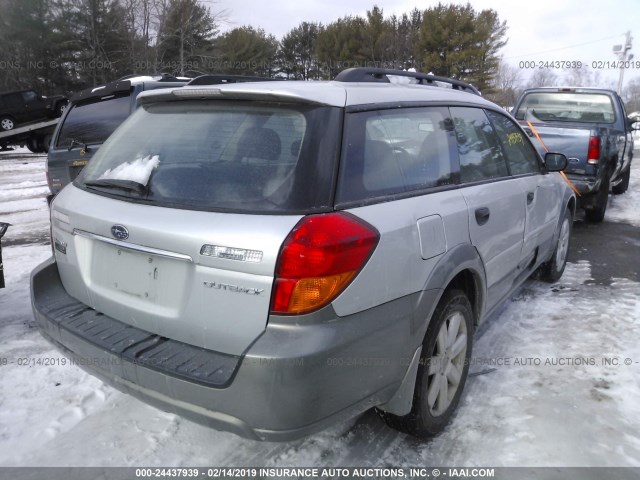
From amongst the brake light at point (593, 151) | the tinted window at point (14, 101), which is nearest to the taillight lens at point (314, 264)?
the brake light at point (593, 151)

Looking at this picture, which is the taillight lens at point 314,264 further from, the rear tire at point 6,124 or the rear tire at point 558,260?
the rear tire at point 6,124

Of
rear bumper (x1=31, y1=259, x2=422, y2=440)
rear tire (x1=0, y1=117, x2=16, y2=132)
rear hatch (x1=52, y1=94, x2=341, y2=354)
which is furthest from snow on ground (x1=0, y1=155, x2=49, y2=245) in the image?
rear bumper (x1=31, y1=259, x2=422, y2=440)

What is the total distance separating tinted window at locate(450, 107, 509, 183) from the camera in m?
2.89

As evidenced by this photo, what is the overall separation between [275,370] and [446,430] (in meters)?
1.36

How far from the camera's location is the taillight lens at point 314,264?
5.96ft

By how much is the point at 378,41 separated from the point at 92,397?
3699cm

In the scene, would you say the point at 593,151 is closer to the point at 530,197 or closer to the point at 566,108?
the point at 566,108

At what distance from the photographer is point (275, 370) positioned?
5.83 ft

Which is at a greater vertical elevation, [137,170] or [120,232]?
[137,170]

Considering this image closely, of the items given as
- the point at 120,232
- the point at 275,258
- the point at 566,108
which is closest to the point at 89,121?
the point at 120,232

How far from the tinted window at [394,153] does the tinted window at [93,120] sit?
417 centimetres

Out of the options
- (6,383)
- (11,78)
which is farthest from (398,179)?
(11,78)

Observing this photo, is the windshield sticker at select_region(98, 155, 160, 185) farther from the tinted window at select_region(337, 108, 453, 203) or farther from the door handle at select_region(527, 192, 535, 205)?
the door handle at select_region(527, 192, 535, 205)

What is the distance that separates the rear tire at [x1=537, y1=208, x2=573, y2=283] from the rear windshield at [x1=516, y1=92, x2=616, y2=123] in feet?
13.4
